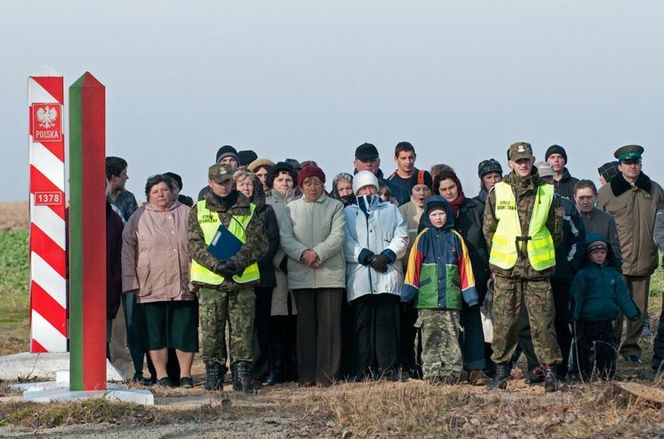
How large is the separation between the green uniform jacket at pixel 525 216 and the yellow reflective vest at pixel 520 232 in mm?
31

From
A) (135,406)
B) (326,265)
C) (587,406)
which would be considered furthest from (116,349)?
(587,406)

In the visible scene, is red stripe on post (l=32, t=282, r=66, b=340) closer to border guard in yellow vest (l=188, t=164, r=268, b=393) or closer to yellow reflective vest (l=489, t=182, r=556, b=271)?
border guard in yellow vest (l=188, t=164, r=268, b=393)

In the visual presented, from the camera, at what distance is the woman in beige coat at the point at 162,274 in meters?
13.0

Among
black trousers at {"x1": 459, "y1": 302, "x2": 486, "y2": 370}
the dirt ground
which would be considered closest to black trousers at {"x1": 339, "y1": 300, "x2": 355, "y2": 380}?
black trousers at {"x1": 459, "y1": 302, "x2": 486, "y2": 370}

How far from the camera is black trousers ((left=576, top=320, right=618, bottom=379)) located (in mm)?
12992

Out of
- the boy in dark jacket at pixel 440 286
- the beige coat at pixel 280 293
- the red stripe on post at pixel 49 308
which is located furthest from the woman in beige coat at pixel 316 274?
the red stripe on post at pixel 49 308

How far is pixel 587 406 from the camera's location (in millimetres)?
9320

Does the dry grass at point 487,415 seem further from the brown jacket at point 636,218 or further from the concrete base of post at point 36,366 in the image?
the brown jacket at point 636,218

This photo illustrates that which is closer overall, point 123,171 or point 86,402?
point 86,402

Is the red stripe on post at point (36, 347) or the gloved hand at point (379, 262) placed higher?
the gloved hand at point (379, 262)

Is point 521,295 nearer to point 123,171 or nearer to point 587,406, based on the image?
point 587,406

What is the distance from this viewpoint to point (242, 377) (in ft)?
40.4

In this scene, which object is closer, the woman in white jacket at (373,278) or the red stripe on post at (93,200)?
the red stripe on post at (93,200)

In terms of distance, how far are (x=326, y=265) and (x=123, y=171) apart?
2433 mm
